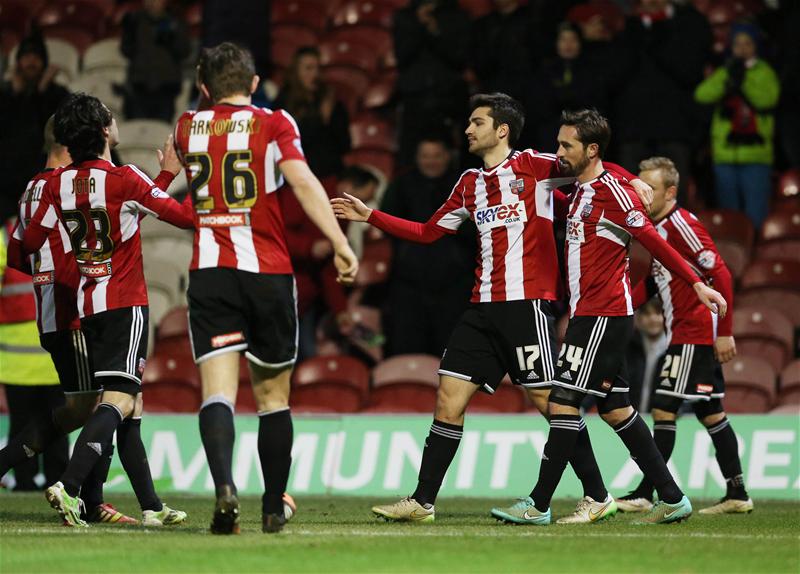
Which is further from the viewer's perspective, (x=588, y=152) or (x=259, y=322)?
(x=588, y=152)

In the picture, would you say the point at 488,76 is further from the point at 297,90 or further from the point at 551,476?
the point at 551,476

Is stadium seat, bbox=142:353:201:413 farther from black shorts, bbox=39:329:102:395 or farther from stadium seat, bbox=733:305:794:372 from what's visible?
stadium seat, bbox=733:305:794:372

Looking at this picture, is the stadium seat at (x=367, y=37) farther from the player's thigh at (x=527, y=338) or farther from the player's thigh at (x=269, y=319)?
the player's thigh at (x=269, y=319)

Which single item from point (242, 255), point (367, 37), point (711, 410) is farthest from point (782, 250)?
point (242, 255)

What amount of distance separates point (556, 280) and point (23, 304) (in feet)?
15.7

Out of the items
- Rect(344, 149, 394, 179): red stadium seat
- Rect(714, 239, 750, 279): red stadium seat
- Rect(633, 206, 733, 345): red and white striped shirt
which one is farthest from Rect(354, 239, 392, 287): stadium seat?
Rect(633, 206, 733, 345): red and white striped shirt

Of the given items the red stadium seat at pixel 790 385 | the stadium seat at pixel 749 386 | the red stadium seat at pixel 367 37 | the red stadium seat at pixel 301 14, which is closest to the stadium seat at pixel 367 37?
the red stadium seat at pixel 367 37

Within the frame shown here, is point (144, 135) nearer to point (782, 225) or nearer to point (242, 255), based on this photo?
point (782, 225)

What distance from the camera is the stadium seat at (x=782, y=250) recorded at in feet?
41.8

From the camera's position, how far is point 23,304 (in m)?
10.6

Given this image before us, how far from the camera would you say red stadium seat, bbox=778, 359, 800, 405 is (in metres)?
11.2

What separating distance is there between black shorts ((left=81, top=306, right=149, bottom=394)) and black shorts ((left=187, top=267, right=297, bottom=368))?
1.06 metres

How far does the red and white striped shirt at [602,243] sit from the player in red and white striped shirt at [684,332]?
1.16 metres

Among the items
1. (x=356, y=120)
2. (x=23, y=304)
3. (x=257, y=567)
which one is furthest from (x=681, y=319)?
(x=356, y=120)
